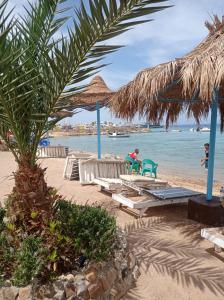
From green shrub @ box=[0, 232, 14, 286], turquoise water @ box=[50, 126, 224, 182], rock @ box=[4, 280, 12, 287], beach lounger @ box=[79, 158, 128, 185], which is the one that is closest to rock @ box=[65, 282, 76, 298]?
rock @ box=[4, 280, 12, 287]

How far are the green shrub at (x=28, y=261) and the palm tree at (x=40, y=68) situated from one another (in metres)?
0.31

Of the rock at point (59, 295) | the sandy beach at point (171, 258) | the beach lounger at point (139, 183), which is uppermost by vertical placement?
the beach lounger at point (139, 183)

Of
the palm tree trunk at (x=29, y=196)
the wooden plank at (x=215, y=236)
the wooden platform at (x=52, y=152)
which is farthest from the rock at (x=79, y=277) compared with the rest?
the wooden platform at (x=52, y=152)

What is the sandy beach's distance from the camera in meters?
2.95

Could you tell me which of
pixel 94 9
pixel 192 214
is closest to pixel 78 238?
pixel 94 9

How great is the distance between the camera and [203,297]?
285cm

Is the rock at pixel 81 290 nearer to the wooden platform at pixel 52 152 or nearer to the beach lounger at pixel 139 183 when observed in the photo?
the beach lounger at pixel 139 183

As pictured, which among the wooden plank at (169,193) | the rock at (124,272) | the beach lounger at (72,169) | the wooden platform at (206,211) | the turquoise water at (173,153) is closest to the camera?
the rock at (124,272)

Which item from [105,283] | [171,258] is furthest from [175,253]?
[105,283]

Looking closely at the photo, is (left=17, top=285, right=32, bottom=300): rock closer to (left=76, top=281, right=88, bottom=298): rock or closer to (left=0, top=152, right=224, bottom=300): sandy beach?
(left=76, top=281, right=88, bottom=298): rock

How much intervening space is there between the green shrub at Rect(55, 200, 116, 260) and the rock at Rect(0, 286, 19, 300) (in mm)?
702

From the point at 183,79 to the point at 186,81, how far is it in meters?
0.07

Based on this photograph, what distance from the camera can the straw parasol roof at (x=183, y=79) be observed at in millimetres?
3570

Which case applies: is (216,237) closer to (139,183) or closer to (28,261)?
(28,261)
